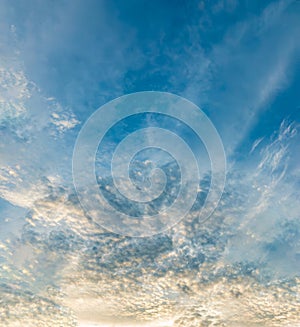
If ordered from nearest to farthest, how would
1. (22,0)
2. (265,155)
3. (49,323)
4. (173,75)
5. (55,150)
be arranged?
(22,0) → (173,75) → (265,155) → (55,150) → (49,323)

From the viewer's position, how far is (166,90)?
665 centimetres

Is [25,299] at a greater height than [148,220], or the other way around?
[148,220]

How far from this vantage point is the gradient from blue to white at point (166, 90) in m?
5.62

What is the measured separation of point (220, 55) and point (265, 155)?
3.18 meters

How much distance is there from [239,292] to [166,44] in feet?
34.1

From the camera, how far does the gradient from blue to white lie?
221 inches

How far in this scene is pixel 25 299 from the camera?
1295cm

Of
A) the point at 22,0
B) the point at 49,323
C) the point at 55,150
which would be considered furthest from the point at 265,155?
the point at 49,323

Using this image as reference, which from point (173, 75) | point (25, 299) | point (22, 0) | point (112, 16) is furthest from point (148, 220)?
point (25, 299)

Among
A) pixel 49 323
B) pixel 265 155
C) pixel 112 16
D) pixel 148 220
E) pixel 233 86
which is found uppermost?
pixel 112 16

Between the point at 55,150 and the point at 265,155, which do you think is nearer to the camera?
the point at 265,155

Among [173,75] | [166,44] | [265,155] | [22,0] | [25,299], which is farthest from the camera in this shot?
[25,299]

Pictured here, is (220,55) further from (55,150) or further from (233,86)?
(55,150)

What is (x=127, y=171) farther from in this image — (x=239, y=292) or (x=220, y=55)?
(x=239, y=292)
